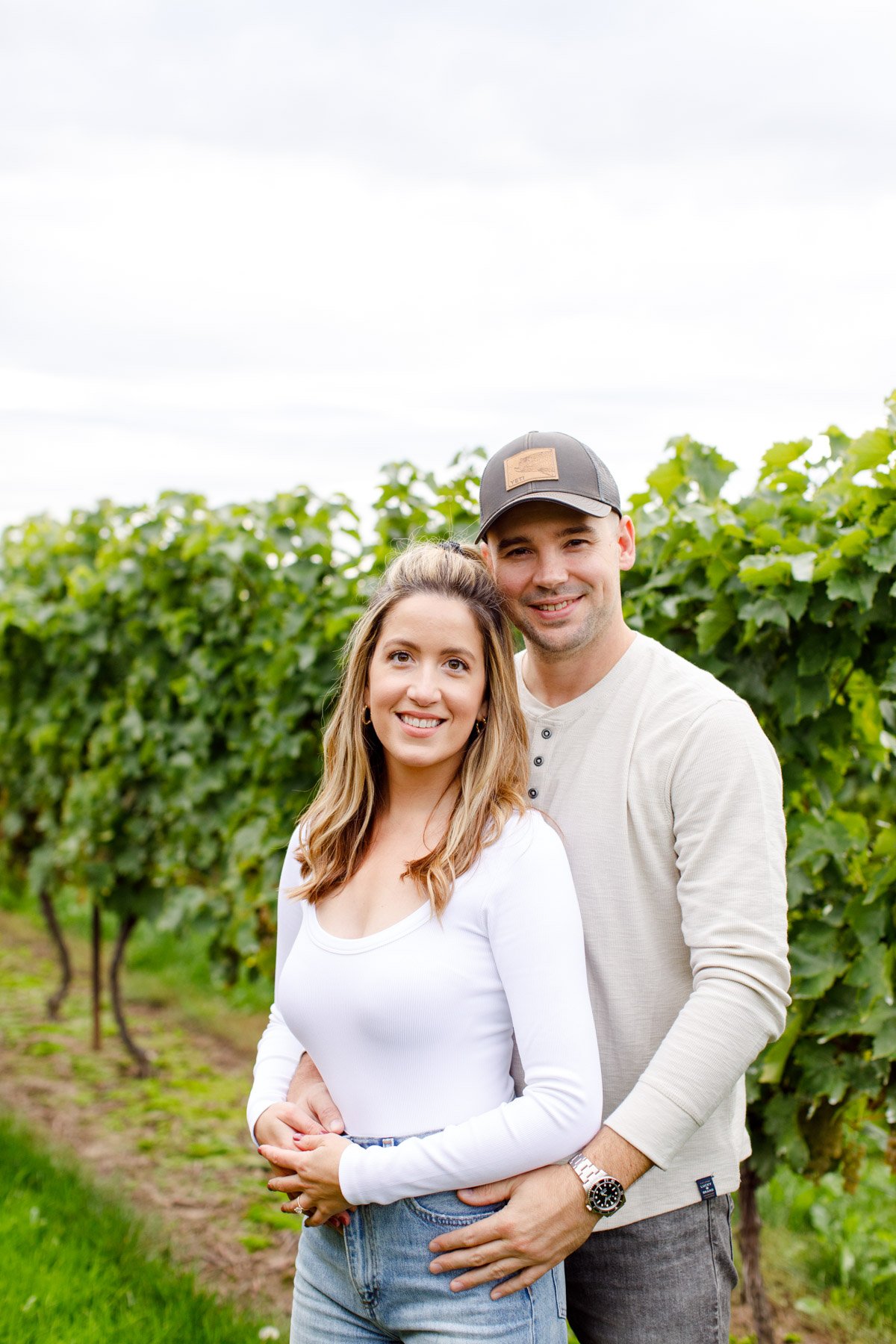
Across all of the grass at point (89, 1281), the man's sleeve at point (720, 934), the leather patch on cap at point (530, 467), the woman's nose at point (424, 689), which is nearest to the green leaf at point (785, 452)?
the leather patch on cap at point (530, 467)

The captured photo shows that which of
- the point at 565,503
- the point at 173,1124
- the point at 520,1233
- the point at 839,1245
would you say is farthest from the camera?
the point at 173,1124

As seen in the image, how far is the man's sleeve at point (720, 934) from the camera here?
5.65 feet

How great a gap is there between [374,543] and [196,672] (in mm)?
1202

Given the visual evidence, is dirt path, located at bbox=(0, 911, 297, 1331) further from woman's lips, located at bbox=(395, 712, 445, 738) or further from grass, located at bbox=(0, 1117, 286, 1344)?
woman's lips, located at bbox=(395, 712, 445, 738)

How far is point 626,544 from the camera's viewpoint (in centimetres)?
227

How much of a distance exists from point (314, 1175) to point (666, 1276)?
2.03 ft

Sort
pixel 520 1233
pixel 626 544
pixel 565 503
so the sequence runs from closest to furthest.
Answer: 1. pixel 520 1233
2. pixel 565 503
3. pixel 626 544

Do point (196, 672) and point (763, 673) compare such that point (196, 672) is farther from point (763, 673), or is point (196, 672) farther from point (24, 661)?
point (763, 673)

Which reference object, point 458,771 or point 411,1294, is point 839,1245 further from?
point 458,771

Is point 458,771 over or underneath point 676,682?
underneath

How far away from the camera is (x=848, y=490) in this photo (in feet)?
8.94

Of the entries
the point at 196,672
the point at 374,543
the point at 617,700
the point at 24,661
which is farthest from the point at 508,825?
the point at 24,661

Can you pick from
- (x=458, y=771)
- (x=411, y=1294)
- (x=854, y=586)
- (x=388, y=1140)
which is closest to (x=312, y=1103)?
(x=388, y=1140)

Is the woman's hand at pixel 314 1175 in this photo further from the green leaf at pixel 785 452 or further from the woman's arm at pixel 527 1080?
the green leaf at pixel 785 452
